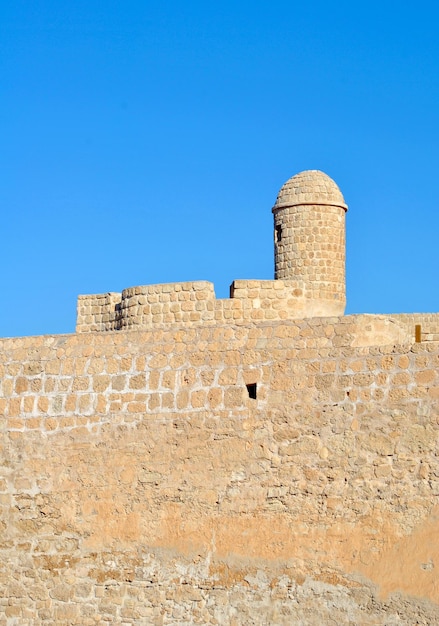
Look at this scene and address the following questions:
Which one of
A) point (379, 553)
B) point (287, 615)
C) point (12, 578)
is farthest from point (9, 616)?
point (379, 553)

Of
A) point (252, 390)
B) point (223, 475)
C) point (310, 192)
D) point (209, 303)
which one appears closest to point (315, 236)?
point (310, 192)

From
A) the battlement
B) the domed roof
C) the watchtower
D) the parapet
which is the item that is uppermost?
the domed roof

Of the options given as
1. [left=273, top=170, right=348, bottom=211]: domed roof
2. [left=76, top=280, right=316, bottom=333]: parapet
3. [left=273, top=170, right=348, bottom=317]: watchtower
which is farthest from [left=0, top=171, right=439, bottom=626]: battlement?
[left=273, top=170, right=348, bottom=211]: domed roof

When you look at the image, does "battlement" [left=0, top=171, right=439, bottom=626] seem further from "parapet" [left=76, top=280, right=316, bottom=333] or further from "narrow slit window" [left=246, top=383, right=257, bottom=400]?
"parapet" [left=76, top=280, right=316, bottom=333]

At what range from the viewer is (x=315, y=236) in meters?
17.4

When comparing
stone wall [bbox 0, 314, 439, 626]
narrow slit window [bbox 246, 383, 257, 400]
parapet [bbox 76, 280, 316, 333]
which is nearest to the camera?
stone wall [bbox 0, 314, 439, 626]

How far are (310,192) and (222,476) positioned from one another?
9699 millimetres

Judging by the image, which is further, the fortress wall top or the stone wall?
the fortress wall top

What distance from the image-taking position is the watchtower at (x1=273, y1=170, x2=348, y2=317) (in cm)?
1731

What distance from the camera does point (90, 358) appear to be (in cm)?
920

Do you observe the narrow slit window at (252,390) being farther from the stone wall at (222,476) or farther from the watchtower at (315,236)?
the watchtower at (315,236)

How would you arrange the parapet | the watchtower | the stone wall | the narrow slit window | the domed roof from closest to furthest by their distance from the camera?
the stone wall, the narrow slit window, the parapet, the watchtower, the domed roof

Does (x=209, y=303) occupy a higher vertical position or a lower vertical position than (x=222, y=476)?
higher

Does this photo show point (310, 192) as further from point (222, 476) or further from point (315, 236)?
point (222, 476)
